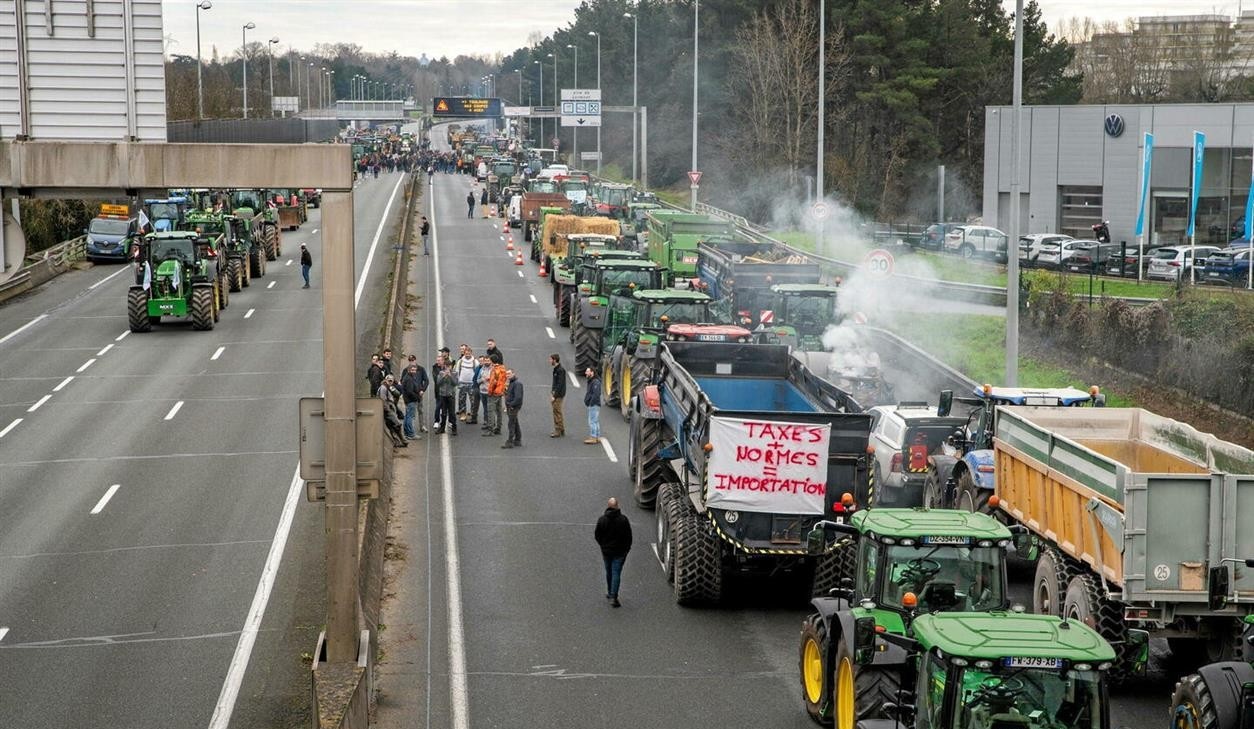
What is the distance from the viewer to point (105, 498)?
2475 centimetres

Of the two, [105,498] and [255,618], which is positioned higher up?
[105,498]

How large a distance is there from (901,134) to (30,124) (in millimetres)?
75435

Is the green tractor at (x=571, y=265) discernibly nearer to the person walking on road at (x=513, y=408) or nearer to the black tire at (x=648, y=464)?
the person walking on road at (x=513, y=408)

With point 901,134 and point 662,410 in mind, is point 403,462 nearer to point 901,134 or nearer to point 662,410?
point 662,410

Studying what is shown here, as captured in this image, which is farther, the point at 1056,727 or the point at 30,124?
the point at 30,124

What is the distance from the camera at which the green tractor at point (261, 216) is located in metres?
58.2

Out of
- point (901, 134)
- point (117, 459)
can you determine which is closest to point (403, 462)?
point (117, 459)

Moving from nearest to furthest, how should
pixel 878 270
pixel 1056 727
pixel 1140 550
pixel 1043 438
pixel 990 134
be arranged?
pixel 1056 727 → pixel 1140 550 → pixel 1043 438 → pixel 878 270 → pixel 990 134

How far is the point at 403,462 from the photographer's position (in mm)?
27156

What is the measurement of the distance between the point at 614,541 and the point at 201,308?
26.5m

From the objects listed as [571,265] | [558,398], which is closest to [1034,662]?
[558,398]

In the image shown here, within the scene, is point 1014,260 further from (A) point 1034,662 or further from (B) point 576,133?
(B) point 576,133

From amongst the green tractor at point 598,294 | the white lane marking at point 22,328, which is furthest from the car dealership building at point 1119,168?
the white lane marking at point 22,328

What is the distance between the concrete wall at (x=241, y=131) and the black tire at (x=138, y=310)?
4.35 metres
